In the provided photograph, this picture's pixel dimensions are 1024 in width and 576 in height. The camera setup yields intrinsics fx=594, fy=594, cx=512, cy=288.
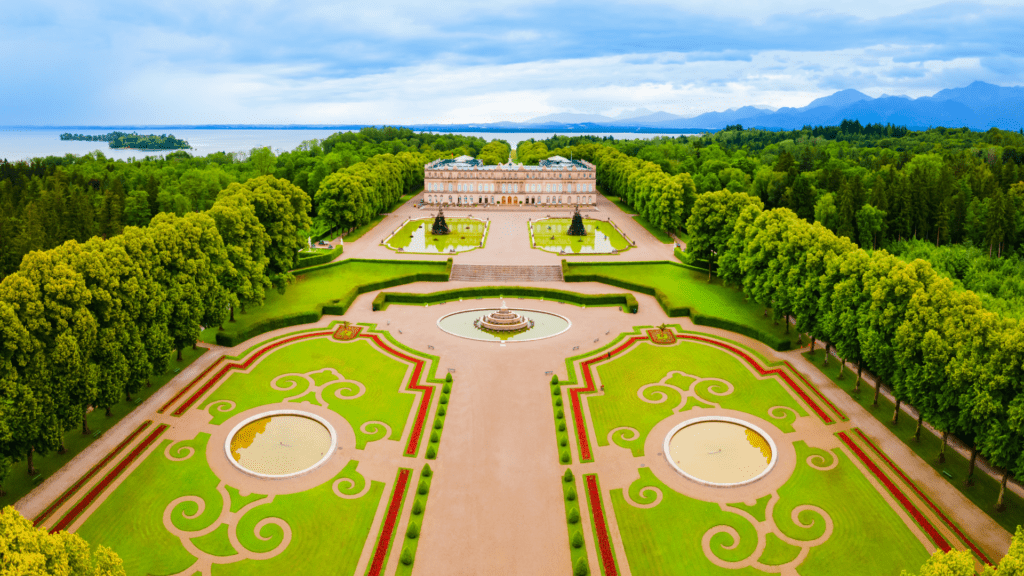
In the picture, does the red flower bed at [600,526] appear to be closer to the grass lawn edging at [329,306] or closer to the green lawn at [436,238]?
the grass lawn edging at [329,306]

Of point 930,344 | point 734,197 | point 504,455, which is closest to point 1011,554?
point 930,344

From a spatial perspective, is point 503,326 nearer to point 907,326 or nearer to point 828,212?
point 907,326

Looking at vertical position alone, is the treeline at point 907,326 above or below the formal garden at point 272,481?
above

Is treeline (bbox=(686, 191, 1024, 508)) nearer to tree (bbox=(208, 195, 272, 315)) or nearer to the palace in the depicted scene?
tree (bbox=(208, 195, 272, 315))

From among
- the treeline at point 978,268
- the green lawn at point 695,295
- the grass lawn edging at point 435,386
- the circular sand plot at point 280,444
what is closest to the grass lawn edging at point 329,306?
the grass lawn edging at point 435,386

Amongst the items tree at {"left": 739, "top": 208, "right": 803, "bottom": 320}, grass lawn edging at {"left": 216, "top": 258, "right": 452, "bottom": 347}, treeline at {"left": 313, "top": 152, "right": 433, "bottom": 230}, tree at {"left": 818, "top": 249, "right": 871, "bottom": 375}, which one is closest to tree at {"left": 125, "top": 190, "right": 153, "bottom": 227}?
treeline at {"left": 313, "top": 152, "right": 433, "bottom": 230}

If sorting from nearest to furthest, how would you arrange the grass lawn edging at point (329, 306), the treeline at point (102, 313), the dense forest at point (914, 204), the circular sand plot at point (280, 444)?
the treeline at point (102, 313) → the circular sand plot at point (280, 444) → the grass lawn edging at point (329, 306) → the dense forest at point (914, 204)

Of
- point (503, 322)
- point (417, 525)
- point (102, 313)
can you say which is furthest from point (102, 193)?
point (417, 525)

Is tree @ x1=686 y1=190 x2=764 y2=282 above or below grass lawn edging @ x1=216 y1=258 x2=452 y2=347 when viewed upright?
above
